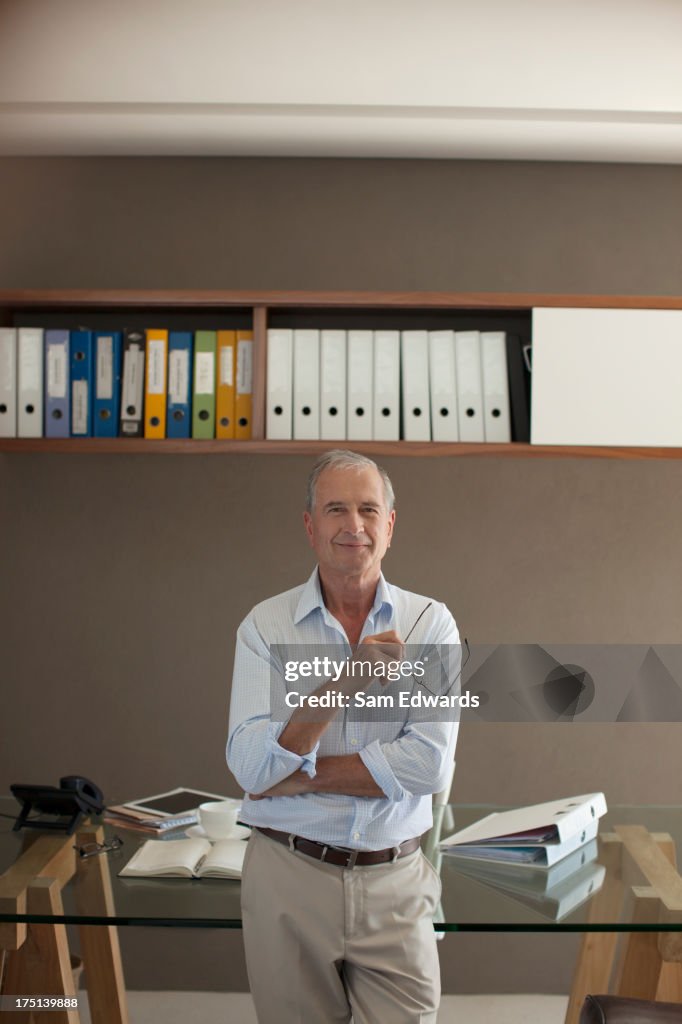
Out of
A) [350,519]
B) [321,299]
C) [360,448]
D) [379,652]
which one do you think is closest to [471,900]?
[379,652]

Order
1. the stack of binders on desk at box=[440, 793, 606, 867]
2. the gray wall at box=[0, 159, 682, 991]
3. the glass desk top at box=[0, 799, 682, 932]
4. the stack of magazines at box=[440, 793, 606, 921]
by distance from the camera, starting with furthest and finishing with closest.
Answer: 1. the gray wall at box=[0, 159, 682, 991]
2. the stack of binders on desk at box=[440, 793, 606, 867]
3. the stack of magazines at box=[440, 793, 606, 921]
4. the glass desk top at box=[0, 799, 682, 932]

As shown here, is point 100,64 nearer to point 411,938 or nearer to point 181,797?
point 181,797

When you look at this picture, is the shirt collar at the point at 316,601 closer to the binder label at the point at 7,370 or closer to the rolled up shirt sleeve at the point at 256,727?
the rolled up shirt sleeve at the point at 256,727

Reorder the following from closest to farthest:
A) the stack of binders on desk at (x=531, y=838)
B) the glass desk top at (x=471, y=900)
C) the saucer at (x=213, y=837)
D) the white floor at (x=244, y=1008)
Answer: the glass desk top at (x=471, y=900)
the stack of binders on desk at (x=531, y=838)
the saucer at (x=213, y=837)
the white floor at (x=244, y=1008)

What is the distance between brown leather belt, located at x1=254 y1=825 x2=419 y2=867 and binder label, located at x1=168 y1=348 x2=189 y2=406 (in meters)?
1.33

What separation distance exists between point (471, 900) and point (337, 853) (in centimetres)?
26

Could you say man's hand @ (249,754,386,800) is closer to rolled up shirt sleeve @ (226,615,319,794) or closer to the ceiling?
rolled up shirt sleeve @ (226,615,319,794)

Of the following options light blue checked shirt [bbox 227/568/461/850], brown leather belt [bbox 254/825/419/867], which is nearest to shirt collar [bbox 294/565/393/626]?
→ light blue checked shirt [bbox 227/568/461/850]

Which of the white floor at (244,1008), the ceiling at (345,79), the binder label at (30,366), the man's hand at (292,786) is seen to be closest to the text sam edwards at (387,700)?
the man's hand at (292,786)

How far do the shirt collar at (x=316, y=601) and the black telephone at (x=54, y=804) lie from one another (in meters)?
0.68

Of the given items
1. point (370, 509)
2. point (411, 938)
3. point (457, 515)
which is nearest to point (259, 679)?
point (370, 509)

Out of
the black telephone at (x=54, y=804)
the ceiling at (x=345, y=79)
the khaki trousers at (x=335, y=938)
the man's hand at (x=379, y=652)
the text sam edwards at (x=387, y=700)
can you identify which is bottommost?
the khaki trousers at (x=335, y=938)

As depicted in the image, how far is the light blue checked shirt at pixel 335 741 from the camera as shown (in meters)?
1.63

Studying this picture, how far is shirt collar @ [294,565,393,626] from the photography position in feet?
5.85
